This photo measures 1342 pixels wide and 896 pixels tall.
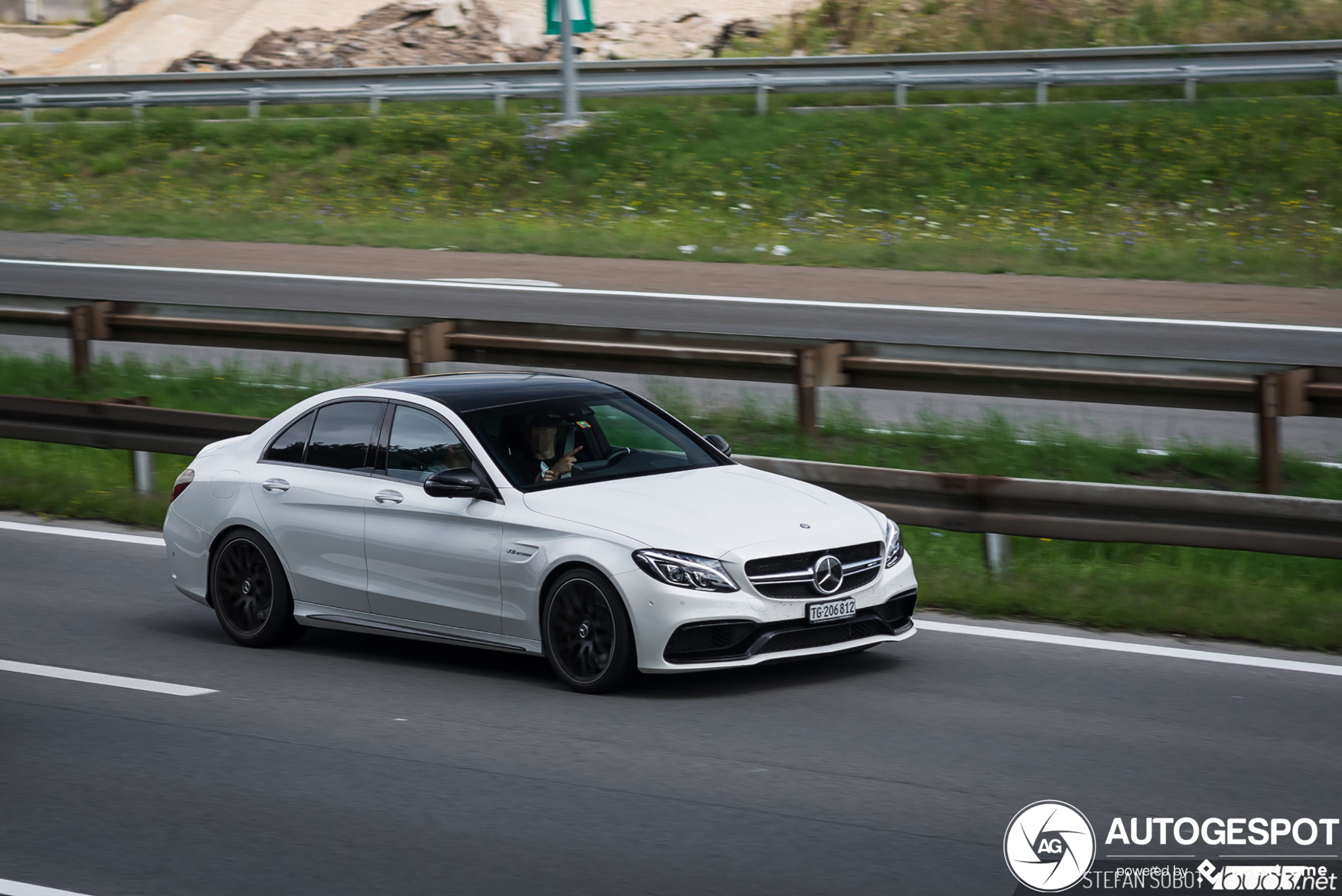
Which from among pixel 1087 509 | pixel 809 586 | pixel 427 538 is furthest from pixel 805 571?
pixel 1087 509

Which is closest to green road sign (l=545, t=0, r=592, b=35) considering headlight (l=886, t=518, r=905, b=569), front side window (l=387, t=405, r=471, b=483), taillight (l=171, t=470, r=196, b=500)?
taillight (l=171, t=470, r=196, b=500)

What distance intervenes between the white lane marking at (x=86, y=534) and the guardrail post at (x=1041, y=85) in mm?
18555

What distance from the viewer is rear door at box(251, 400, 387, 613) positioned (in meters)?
8.61

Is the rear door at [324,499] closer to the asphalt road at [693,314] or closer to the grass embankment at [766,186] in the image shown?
the asphalt road at [693,314]

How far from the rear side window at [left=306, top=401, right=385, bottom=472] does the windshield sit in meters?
0.66

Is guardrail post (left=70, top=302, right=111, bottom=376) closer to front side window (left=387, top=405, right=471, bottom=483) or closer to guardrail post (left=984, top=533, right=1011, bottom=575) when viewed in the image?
front side window (left=387, top=405, right=471, bottom=483)

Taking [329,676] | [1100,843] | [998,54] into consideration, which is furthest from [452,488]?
[998,54]

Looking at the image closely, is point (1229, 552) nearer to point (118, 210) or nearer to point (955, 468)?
point (955, 468)

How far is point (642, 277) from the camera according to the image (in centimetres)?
2277

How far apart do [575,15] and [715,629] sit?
22408 mm

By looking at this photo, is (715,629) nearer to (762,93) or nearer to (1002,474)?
(1002,474)

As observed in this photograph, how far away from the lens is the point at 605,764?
22.1 feet

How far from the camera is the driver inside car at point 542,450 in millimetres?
8250

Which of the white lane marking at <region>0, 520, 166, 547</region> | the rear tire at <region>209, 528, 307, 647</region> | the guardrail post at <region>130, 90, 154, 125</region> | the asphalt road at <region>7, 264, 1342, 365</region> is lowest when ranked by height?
the asphalt road at <region>7, 264, 1342, 365</region>
